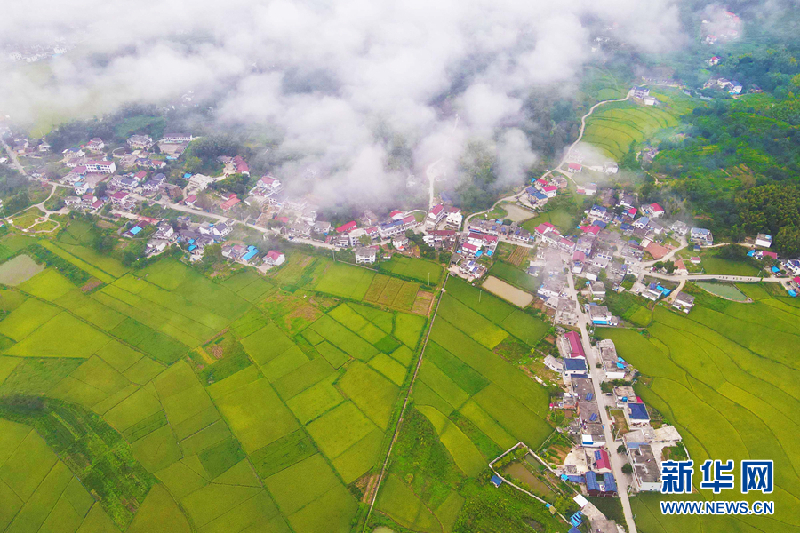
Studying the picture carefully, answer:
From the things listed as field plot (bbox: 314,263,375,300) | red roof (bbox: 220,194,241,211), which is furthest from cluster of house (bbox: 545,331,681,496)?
red roof (bbox: 220,194,241,211)

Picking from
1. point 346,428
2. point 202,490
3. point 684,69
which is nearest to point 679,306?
point 346,428

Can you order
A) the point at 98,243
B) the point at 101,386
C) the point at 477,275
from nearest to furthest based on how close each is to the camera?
the point at 101,386
the point at 477,275
the point at 98,243

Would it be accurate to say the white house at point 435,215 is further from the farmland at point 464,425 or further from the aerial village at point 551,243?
the farmland at point 464,425

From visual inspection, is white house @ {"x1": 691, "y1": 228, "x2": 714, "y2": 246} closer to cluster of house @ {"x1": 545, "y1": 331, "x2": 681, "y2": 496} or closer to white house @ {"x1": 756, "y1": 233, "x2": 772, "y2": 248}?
white house @ {"x1": 756, "y1": 233, "x2": 772, "y2": 248}

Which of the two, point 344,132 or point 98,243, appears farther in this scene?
point 344,132

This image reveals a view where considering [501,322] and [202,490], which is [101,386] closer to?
[202,490]

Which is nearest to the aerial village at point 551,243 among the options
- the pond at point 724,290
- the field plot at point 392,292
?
the pond at point 724,290
